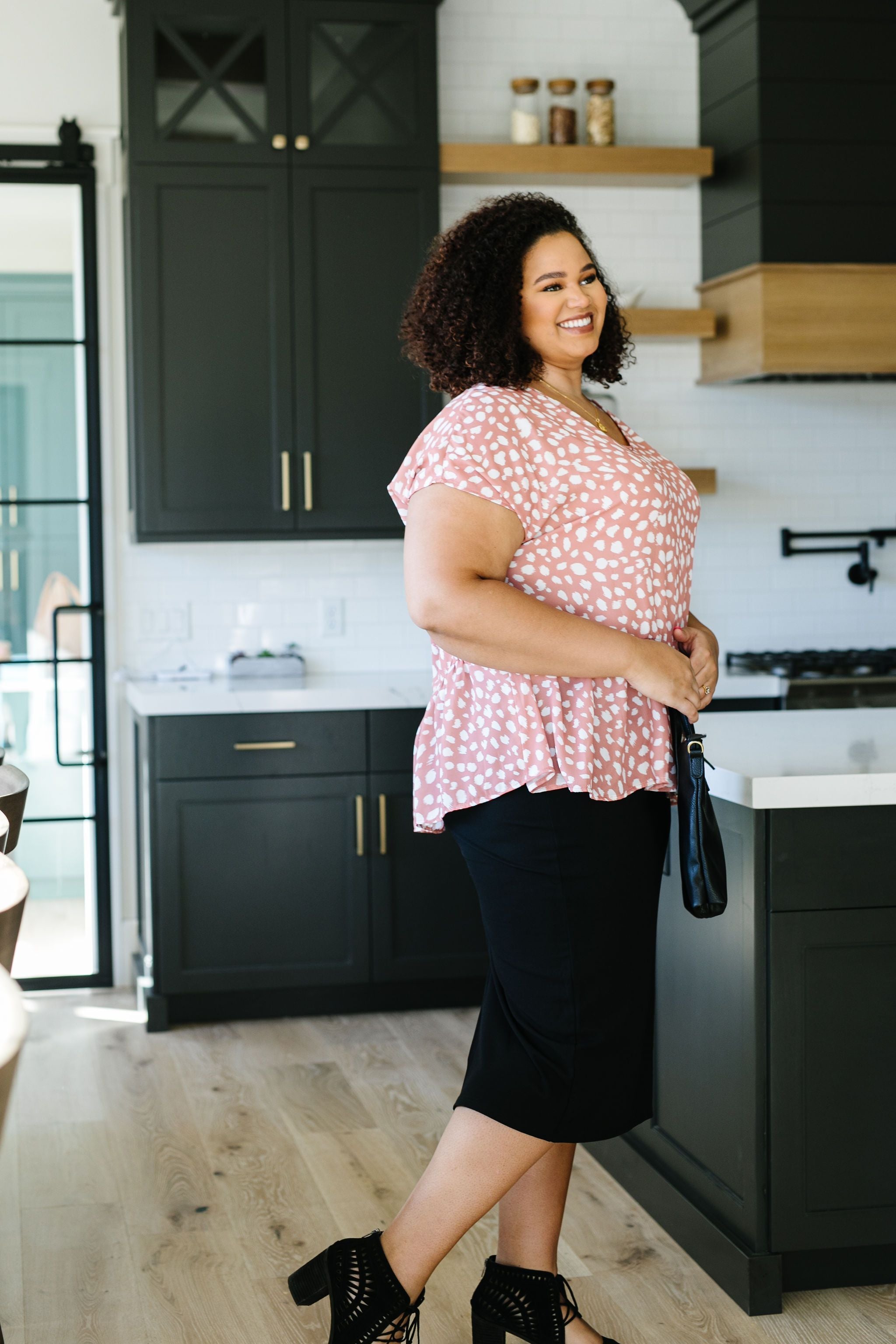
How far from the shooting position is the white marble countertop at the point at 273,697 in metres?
3.89

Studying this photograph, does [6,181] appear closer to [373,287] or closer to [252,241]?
[252,241]

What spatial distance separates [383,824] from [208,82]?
86.1 inches

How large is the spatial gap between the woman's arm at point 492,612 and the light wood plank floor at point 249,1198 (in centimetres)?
93

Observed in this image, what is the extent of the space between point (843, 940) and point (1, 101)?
3.64 m

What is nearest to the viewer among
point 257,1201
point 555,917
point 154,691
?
point 555,917

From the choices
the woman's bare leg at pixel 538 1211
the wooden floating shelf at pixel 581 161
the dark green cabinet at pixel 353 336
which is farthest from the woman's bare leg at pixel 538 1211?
the wooden floating shelf at pixel 581 161

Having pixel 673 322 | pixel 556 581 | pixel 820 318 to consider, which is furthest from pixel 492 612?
pixel 673 322

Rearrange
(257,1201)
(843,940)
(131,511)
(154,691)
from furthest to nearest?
(131,511) → (154,691) → (257,1201) → (843,940)

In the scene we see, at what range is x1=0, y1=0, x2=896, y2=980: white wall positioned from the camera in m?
4.44

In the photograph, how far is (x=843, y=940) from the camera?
2.20 m

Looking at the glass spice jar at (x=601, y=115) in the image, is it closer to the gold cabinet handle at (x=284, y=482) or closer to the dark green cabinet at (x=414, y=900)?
the gold cabinet handle at (x=284, y=482)

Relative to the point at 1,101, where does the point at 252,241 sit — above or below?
below

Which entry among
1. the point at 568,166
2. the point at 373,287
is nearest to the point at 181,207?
the point at 373,287

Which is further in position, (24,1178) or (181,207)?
(181,207)
